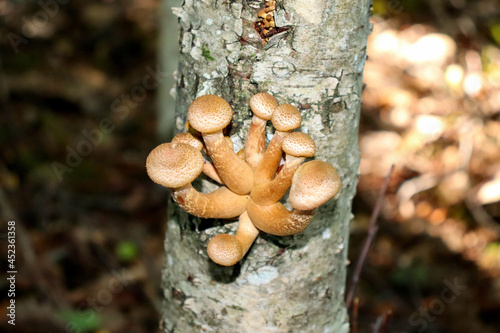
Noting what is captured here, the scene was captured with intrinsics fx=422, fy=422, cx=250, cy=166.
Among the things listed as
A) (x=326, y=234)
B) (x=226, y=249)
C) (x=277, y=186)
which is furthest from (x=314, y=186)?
(x=326, y=234)

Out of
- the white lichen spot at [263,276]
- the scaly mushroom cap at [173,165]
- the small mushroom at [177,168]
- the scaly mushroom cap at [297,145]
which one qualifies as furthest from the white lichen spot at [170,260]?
the scaly mushroom cap at [297,145]

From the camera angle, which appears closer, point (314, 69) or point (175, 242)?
point (314, 69)

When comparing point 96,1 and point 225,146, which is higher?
point 225,146

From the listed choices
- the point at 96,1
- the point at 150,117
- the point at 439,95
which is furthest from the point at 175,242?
the point at 96,1

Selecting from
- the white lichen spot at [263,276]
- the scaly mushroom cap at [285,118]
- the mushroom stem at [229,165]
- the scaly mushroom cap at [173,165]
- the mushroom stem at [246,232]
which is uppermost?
the scaly mushroom cap at [285,118]

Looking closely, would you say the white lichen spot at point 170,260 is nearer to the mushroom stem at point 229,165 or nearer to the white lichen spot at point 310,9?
the mushroom stem at point 229,165

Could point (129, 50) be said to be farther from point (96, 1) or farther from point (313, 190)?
point (313, 190)
